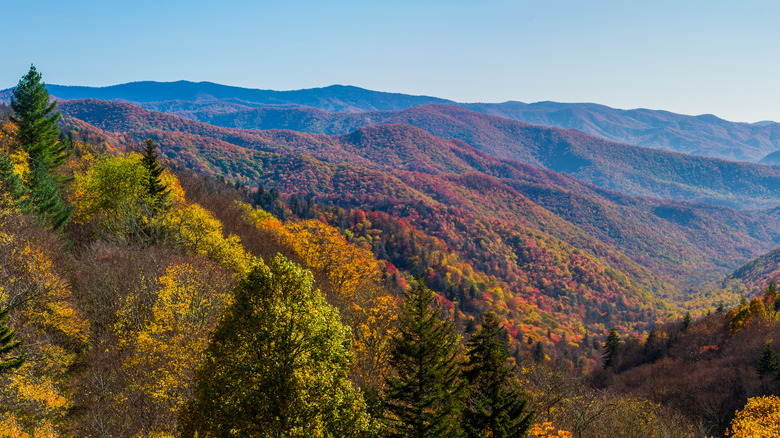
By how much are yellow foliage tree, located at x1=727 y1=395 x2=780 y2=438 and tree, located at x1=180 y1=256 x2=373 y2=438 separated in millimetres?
26442

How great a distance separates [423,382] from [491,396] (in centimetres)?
385

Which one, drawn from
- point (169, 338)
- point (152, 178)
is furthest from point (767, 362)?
point (152, 178)

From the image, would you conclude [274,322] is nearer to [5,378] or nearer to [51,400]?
[51,400]

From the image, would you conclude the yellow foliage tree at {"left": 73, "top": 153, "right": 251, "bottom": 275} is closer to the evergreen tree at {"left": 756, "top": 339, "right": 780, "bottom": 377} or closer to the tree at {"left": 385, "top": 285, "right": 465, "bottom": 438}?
the tree at {"left": 385, "top": 285, "right": 465, "bottom": 438}

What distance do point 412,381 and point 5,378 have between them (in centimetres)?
1959

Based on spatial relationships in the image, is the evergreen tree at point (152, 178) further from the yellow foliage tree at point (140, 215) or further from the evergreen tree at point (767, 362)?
the evergreen tree at point (767, 362)

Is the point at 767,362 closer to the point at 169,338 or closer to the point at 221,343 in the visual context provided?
the point at 221,343

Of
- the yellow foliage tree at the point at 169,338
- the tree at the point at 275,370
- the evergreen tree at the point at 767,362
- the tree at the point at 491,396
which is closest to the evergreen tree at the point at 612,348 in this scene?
the evergreen tree at the point at 767,362

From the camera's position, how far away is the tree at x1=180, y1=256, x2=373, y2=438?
43.4 feet

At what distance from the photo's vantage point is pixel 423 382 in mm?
18578

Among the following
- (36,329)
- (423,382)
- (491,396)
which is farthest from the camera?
(36,329)


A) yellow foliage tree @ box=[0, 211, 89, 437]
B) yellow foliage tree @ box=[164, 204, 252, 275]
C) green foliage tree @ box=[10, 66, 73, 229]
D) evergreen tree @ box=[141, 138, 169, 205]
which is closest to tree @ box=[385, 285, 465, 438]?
yellow foliage tree @ box=[0, 211, 89, 437]

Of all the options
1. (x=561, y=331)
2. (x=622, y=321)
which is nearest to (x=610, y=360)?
(x=561, y=331)

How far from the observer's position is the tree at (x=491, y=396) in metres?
17.0
